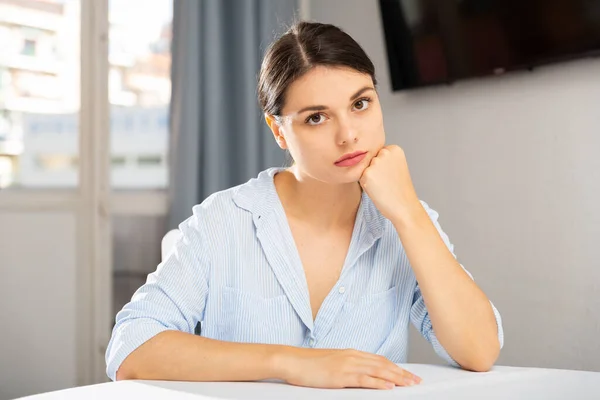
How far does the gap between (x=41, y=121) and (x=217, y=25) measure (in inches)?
34.7

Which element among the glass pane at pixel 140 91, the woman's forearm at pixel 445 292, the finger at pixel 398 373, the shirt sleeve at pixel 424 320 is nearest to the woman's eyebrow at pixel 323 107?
the woman's forearm at pixel 445 292

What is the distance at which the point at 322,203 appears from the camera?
1.45m

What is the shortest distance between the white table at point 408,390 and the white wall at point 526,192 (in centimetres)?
118

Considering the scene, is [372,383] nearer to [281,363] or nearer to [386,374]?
[386,374]

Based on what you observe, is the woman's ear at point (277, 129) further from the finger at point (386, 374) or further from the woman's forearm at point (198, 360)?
the finger at point (386, 374)

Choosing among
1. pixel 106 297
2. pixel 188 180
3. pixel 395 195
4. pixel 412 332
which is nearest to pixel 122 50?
pixel 188 180

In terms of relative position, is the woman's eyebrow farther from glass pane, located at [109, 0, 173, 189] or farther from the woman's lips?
glass pane, located at [109, 0, 173, 189]

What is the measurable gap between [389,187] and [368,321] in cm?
26

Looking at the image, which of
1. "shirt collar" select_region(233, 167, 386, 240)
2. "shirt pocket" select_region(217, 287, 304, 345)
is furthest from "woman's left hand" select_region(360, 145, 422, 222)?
"shirt pocket" select_region(217, 287, 304, 345)

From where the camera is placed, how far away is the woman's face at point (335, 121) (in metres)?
1.26

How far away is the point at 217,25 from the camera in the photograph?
321cm

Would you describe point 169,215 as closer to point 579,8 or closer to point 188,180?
point 188,180

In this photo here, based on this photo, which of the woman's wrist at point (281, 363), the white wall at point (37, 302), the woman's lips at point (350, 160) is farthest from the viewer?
the white wall at point (37, 302)

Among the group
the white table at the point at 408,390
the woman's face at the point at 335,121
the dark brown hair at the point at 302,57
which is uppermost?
the dark brown hair at the point at 302,57
